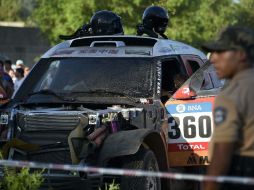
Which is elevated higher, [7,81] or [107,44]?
[107,44]

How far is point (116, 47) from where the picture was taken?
26.1 ft

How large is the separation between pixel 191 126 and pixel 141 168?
117cm

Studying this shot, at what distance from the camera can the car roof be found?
781 cm

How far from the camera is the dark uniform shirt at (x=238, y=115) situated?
12.4 feet

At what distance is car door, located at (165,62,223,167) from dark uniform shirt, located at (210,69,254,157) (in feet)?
11.5

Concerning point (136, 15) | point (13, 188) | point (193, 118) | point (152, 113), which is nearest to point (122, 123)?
point (152, 113)

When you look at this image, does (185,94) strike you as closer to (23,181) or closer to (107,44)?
(107,44)

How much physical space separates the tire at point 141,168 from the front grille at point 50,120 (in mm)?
588

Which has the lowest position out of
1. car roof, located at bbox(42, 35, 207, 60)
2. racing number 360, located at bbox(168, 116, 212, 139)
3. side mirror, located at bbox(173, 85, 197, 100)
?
racing number 360, located at bbox(168, 116, 212, 139)

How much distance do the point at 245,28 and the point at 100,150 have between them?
2.54 m

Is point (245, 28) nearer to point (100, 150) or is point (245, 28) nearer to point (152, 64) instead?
point (100, 150)

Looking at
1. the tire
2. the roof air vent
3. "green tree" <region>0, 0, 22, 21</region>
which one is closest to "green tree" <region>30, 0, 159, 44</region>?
the roof air vent

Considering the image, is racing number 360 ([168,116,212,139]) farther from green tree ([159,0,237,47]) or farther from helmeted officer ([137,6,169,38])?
green tree ([159,0,237,47])

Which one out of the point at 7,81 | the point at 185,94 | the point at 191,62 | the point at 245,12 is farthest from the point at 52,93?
the point at 245,12
